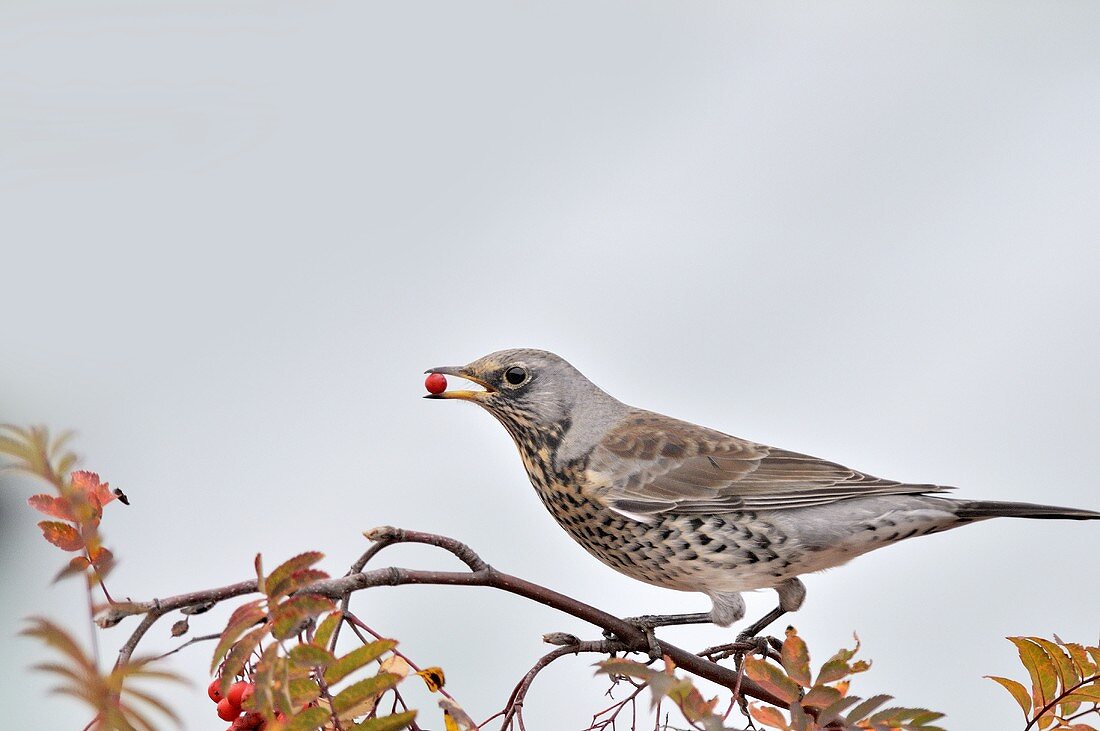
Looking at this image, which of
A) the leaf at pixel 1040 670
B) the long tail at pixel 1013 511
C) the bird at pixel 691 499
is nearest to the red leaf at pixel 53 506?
the bird at pixel 691 499

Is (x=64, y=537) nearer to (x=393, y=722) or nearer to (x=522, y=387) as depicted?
(x=393, y=722)

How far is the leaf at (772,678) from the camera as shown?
1211 mm

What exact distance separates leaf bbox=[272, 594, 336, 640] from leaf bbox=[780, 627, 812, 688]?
53 centimetres

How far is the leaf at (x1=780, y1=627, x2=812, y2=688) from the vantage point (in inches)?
48.3

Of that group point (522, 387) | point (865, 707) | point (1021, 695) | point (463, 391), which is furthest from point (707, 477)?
point (865, 707)

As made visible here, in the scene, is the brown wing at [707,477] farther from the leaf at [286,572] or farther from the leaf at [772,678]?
the leaf at [286,572]

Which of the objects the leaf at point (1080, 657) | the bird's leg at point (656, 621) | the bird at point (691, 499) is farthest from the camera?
the bird at point (691, 499)

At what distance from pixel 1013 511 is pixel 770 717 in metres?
0.77

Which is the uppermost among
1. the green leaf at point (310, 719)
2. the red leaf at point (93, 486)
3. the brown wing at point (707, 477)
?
the brown wing at point (707, 477)

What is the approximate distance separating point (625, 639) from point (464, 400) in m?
0.69

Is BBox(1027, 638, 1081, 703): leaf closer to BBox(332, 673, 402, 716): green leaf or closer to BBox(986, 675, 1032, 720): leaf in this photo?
BBox(986, 675, 1032, 720): leaf

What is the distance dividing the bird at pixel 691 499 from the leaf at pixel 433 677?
617 millimetres

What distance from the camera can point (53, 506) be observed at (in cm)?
110

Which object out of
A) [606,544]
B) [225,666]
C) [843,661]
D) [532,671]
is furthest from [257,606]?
[606,544]
